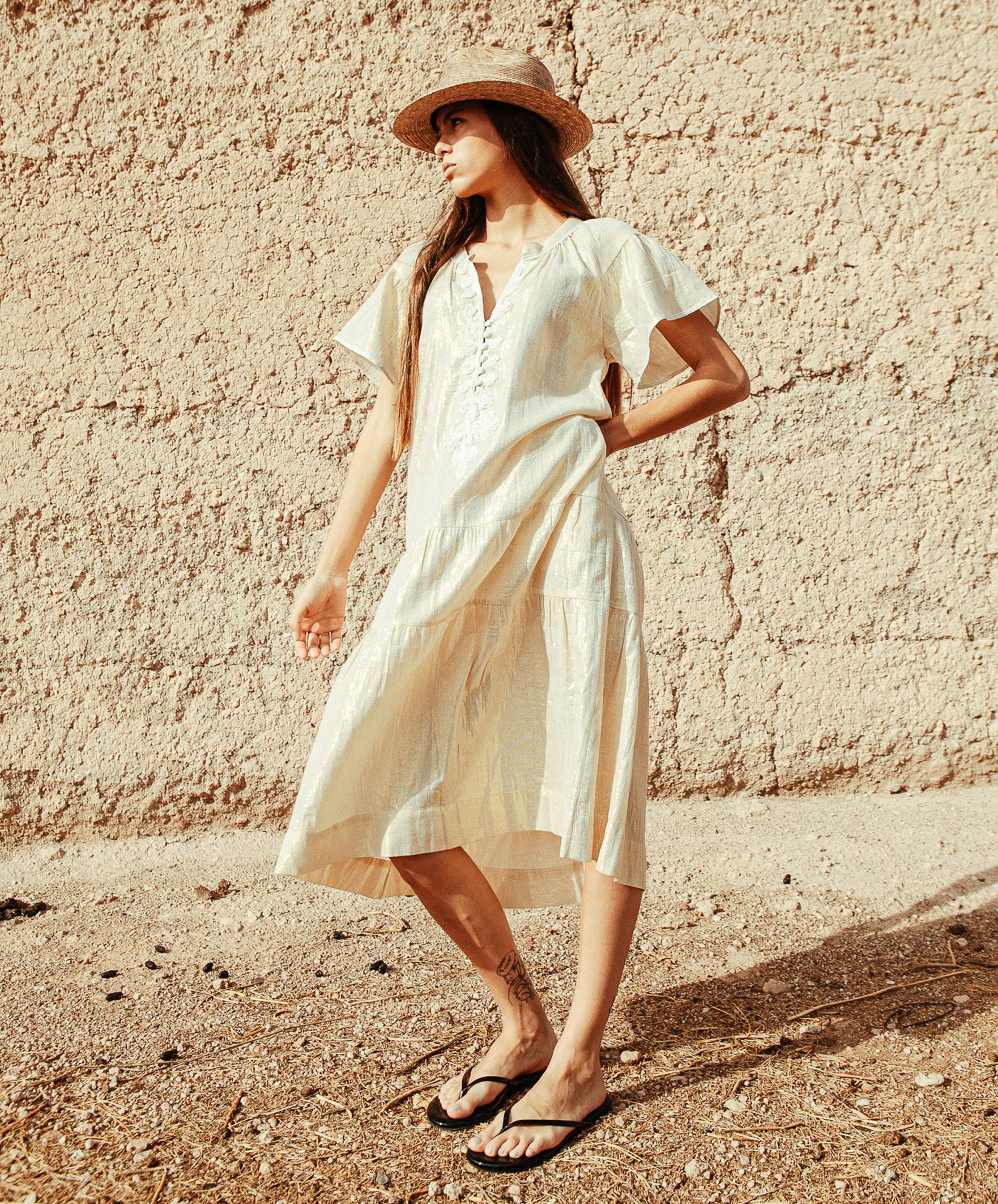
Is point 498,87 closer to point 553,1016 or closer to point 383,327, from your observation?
point 383,327

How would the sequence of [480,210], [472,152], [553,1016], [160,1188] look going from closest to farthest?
[160,1188]
[472,152]
[480,210]
[553,1016]

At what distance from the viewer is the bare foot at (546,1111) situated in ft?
5.32

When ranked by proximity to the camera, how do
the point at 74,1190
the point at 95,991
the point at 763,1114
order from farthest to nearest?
the point at 95,991
the point at 763,1114
the point at 74,1190

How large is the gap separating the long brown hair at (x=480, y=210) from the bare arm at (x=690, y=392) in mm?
118

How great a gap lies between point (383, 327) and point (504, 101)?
47 cm

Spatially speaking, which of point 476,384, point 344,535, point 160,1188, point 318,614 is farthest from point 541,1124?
point 476,384

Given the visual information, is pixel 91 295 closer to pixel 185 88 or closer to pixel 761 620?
pixel 185 88

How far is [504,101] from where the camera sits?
5.97ft

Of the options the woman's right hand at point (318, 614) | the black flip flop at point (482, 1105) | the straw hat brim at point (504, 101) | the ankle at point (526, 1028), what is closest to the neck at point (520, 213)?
the straw hat brim at point (504, 101)

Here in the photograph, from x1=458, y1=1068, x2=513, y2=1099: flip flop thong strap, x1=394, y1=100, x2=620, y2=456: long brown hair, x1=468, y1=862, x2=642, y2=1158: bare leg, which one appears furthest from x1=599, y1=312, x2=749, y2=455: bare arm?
x1=458, y1=1068, x2=513, y2=1099: flip flop thong strap

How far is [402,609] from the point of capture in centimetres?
167

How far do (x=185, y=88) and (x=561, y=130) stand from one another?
1.97m

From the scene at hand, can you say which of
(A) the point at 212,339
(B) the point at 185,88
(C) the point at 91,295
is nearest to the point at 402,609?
(A) the point at 212,339

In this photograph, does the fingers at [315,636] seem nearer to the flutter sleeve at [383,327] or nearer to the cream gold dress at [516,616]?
the cream gold dress at [516,616]
